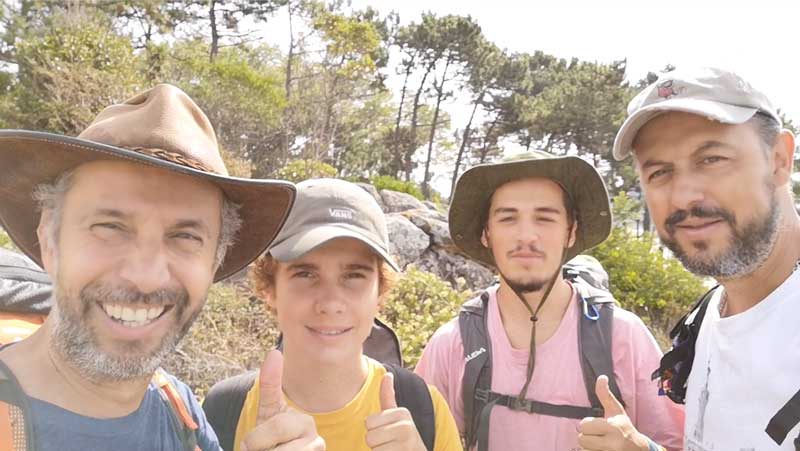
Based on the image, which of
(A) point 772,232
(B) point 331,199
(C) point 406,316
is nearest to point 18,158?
(B) point 331,199

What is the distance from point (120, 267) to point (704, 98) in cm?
171

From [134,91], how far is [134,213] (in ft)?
37.9

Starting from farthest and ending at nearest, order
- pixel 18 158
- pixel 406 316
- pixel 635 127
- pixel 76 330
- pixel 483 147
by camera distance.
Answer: pixel 483 147, pixel 406 316, pixel 635 127, pixel 18 158, pixel 76 330

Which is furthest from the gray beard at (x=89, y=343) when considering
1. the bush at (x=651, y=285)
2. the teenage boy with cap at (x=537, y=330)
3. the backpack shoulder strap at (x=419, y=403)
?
the bush at (x=651, y=285)

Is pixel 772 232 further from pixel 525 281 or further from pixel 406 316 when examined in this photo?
pixel 406 316

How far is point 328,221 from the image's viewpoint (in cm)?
187

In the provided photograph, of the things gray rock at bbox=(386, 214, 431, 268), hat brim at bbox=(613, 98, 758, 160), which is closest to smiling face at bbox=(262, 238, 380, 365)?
hat brim at bbox=(613, 98, 758, 160)

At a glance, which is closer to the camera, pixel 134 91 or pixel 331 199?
pixel 331 199

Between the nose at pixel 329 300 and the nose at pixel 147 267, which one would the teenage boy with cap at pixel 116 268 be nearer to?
the nose at pixel 147 267

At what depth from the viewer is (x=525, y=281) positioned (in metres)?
2.38

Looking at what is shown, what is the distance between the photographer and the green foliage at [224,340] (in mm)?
4777

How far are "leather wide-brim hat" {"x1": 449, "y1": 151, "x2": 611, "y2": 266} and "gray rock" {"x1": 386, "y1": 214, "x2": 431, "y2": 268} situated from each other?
547 centimetres

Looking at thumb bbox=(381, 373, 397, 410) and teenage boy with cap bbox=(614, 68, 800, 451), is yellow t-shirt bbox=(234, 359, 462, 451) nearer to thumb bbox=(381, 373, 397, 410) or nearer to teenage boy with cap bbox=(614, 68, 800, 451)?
thumb bbox=(381, 373, 397, 410)

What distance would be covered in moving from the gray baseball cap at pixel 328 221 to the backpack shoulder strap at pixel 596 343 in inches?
33.6
